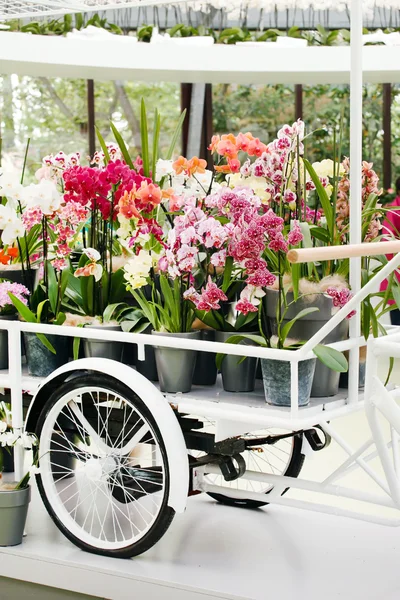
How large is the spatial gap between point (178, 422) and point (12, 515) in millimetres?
617

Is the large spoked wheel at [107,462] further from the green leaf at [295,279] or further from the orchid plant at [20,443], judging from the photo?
the green leaf at [295,279]

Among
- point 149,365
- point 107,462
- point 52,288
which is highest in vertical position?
point 52,288

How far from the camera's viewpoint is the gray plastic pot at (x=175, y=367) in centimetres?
267

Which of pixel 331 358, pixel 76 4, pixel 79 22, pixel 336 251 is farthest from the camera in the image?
pixel 79 22

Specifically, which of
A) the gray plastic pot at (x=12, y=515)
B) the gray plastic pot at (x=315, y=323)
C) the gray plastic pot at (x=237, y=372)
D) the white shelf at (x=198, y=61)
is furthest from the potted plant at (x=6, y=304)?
the white shelf at (x=198, y=61)

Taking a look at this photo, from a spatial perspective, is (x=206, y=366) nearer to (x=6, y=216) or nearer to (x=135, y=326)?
(x=135, y=326)

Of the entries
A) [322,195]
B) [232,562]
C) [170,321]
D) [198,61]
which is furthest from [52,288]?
[198,61]

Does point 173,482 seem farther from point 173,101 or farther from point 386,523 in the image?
point 173,101

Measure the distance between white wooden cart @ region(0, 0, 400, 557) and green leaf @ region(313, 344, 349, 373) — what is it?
39mm

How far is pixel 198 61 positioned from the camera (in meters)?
8.70

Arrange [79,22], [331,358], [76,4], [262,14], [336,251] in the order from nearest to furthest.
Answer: [336,251], [331,358], [76,4], [79,22], [262,14]

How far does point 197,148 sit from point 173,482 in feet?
28.5

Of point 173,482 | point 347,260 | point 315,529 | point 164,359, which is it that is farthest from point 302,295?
point 315,529

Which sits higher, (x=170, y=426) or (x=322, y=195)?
(x=322, y=195)
